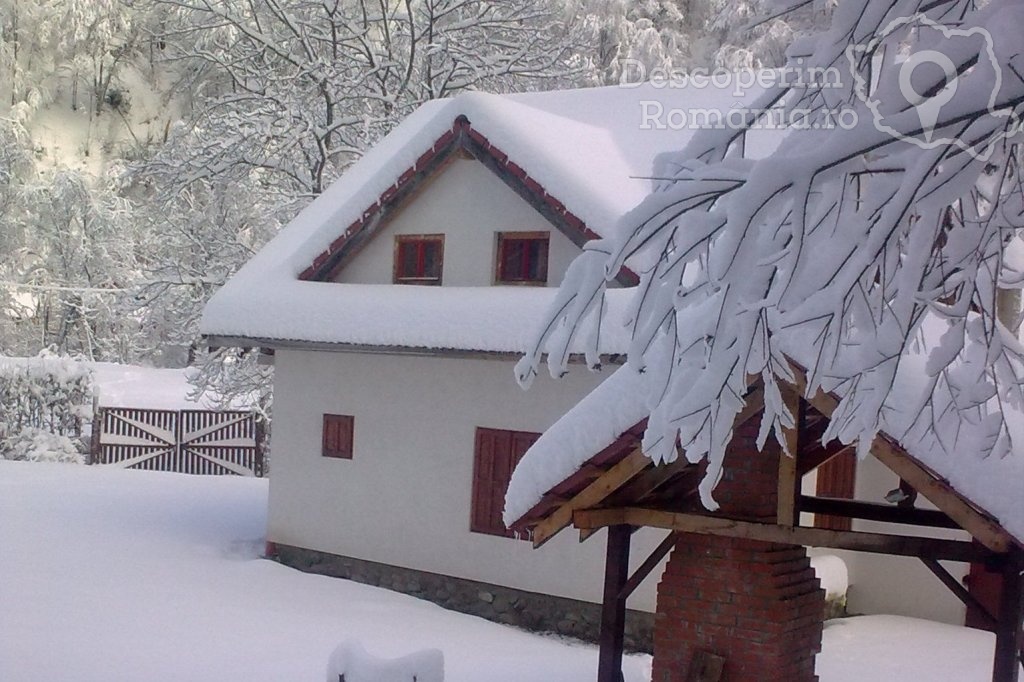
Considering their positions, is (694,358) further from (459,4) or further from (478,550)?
(459,4)

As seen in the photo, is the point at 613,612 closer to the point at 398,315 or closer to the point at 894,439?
the point at 894,439

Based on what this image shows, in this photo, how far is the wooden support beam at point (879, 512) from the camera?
241 inches

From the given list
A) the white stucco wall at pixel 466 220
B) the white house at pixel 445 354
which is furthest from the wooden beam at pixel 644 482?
the white stucco wall at pixel 466 220

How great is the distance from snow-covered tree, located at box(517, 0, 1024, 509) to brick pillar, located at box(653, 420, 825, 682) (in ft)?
8.09

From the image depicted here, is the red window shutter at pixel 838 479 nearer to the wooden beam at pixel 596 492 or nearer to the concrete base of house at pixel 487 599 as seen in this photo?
the concrete base of house at pixel 487 599

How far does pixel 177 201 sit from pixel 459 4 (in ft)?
22.8

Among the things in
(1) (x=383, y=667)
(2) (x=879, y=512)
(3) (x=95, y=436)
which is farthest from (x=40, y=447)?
(2) (x=879, y=512)

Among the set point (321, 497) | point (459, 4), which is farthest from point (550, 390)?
point (459, 4)

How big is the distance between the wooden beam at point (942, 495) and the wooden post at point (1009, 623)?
0.88 ft

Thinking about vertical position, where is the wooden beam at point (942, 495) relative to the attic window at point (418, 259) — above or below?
below

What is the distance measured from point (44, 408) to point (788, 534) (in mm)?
20075

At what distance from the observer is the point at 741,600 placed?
20.8ft

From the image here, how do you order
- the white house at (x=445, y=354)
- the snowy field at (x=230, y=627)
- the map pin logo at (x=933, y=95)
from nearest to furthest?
the map pin logo at (x=933, y=95) < the snowy field at (x=230, y=627) < the white house at (x=445, y=354)

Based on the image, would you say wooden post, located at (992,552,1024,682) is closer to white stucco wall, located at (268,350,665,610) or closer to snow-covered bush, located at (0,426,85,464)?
white stucco wall, located at (268,350,665,610)
